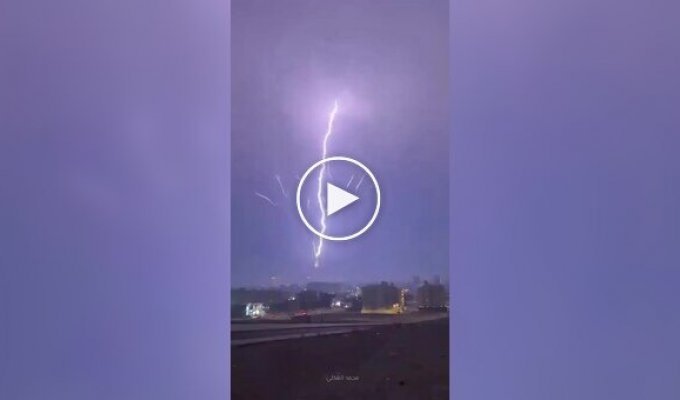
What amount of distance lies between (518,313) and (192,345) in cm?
105

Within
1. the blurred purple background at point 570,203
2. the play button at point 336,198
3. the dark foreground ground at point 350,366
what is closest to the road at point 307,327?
the dark foreground ground at point 350,366

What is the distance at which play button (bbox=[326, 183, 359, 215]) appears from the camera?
1.94 meters

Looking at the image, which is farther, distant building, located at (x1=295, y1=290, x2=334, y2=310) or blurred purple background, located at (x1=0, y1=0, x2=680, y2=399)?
distant building, located at (x1=295, y1=290, x2=334, y2=310)

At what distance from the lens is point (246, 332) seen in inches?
75.6

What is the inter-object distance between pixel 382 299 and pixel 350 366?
9.7 inches

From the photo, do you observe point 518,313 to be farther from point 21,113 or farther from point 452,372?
point 21,113

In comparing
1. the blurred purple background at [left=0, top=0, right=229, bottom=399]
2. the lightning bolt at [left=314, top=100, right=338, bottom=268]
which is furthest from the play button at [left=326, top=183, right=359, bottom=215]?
the blurred purple background at [left=0, top=0, right=229, bottom=399]

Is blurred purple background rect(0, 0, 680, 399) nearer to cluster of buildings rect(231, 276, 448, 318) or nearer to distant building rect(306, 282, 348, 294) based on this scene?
cluster of buildings rect(231, 276, 448, 318)

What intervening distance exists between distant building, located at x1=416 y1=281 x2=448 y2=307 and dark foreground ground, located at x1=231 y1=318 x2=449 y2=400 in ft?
0.20

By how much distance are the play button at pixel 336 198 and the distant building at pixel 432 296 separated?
371 mm

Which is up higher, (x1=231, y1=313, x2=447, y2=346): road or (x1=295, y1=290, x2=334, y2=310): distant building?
(x1=295, y1=290, x2=334, y2=310): distant building

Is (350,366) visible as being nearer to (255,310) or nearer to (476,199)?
(255,310)

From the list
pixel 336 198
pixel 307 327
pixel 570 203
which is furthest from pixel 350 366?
pixel 570 203

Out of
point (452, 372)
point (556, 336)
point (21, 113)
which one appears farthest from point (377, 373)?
point (21, 113)
